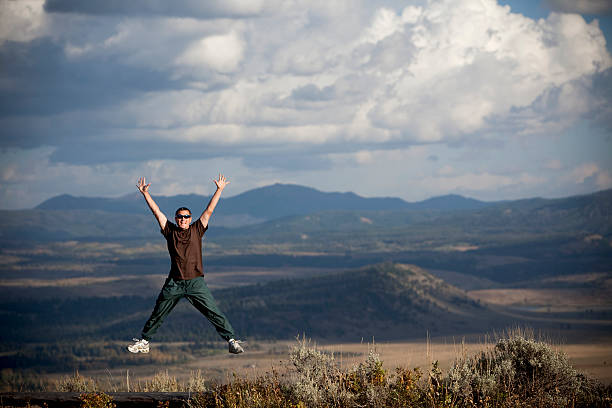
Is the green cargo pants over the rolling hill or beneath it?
over

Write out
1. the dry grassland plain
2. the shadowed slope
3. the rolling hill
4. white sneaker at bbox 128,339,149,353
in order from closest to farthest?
white sneaker at bbox 128,339,149,353 < the dry grassland plain < the shadowed slope < the rolling hill

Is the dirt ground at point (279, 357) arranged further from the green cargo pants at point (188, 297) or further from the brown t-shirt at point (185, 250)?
the brown t-shirt at point (185, 250)

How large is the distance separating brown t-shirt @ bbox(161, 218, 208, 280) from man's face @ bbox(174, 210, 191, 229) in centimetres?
8

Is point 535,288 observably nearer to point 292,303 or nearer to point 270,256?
point 292,303

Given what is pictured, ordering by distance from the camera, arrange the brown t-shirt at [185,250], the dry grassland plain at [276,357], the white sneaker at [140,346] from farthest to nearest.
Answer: the dry grassland plain at [276,357]
the white sneaker at [140,346]
the brown t-shirt at [185,250]

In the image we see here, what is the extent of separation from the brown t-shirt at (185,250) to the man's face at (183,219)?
81 mm

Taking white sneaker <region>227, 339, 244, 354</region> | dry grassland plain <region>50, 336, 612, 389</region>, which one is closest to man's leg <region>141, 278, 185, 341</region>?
white sneaker <region>227, 339, 244, 354</region>

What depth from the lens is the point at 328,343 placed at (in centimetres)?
7738

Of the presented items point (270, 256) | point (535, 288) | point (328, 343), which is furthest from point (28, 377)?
point (270, 256)

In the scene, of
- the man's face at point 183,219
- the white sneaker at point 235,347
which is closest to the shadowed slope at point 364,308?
the white sneaker at point 235,347

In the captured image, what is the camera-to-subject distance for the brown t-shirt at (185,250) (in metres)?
12.1

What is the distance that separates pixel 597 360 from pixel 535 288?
72.4 metres

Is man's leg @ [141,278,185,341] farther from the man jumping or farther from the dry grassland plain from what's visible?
the dry grassland plain

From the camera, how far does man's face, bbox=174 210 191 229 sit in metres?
12.1
